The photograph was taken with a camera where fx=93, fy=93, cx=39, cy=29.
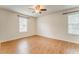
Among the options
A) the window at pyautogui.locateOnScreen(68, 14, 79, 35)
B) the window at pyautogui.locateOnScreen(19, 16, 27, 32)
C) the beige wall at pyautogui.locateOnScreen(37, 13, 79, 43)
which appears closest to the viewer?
the window at pyautogui.locateOnScreen(68, 14, 79, 35)

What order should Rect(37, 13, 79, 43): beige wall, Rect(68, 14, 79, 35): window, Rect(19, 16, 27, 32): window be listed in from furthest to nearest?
Rect(37, 13, 79, 43): beige wall < Rect(19, 16, 27, 32): window < Rect(68, 14, 79, 35): window

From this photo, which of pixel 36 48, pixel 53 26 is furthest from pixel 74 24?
pixel 36 48

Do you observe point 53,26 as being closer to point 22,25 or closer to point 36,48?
point 22,25

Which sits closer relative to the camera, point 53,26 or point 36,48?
point 53,26

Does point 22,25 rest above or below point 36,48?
above

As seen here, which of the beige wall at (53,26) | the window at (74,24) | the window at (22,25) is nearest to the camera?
the window at (74,24)

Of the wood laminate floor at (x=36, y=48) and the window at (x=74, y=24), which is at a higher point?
the window at (x=74, y=24)

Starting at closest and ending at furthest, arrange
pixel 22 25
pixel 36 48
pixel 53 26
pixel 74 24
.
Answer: pixel 74 24, pixel 22 25, pixel 53 26, pixel 36 48

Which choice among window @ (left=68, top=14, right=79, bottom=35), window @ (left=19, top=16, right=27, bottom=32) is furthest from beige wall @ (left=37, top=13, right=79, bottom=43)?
window @ (left=19, top=16, right=27, bottom=32)

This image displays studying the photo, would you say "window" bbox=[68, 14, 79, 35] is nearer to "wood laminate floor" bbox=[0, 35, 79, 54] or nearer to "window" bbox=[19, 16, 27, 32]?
"wood laminate floor" bbox=[0, 35, 79, 54]

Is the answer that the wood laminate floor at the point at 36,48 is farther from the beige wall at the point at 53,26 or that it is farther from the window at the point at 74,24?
the window at the point at 74,24

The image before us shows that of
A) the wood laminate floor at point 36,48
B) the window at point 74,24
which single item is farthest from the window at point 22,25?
the window at point 74,24
